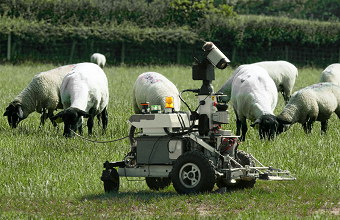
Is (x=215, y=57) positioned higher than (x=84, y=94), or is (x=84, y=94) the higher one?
(x=215, y=57)

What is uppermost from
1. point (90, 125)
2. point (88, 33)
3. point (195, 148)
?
point (88, 33)

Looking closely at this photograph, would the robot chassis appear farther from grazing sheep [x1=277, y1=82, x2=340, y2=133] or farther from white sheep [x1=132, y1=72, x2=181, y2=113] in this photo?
grazing sheep [x1=277, y1=82, x2=340, y2=133]

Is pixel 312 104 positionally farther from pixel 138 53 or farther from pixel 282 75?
pixel 138 53

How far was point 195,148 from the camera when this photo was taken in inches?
355

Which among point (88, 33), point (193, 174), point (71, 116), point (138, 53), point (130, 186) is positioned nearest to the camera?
point (193, 174)

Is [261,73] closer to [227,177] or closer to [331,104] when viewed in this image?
[331,104]

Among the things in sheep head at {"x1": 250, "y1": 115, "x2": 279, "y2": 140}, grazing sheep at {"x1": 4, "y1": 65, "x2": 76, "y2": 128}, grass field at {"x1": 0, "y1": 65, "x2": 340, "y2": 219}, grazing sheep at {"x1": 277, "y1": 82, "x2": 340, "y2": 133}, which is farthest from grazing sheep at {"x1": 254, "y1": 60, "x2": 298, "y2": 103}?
sheep head at {"x1": 250, "y1": 115, "x2": 279, "y2": 140}

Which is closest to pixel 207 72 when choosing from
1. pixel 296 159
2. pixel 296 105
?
pixel 296 159

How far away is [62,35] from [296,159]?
3451 cm

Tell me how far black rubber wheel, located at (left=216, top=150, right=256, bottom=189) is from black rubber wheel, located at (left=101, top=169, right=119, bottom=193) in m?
1.28

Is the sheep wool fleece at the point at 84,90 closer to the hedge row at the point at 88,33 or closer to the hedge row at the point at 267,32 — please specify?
the hedge row at the point at 88,33

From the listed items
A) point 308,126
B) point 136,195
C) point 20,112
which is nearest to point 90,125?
point 20,112

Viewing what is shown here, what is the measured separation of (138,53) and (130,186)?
35.9m

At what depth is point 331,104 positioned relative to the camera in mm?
16234
